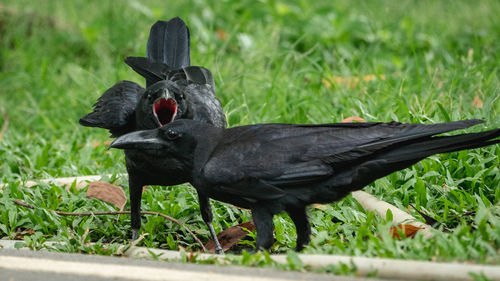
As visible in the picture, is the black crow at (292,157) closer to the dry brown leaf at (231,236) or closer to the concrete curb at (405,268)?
the concrete curb at (405,268)

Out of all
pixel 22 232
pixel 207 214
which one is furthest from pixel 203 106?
pixel 22 232

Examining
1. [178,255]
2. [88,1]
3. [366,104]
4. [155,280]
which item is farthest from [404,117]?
[88,1]

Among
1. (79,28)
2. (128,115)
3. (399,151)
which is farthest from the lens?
(79,28)

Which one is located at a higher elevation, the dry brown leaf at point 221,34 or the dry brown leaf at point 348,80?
the dry brown leaf at point 221,34

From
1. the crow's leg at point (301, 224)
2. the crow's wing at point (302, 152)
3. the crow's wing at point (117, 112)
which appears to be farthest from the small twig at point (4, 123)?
the crow's leg at point (301, 224)

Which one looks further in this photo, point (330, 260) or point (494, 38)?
point (494, 38)

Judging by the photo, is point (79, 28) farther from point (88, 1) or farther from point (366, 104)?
point (366, 104)

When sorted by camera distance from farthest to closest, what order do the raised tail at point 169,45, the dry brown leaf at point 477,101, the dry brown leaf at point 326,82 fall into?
the dry brown leaf at point 326,82 < the dry brown leaf at point 477,101 < the raised tail at point 169,45

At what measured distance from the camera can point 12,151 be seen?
5367mm

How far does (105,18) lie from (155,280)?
631cm

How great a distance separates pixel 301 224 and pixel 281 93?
8.25 feet

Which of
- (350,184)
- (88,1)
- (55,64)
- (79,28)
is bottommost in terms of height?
(350,184)

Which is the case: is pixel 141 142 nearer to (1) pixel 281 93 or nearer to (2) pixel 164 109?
(2) pixel 164 109

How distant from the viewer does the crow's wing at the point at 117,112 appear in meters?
3.75
